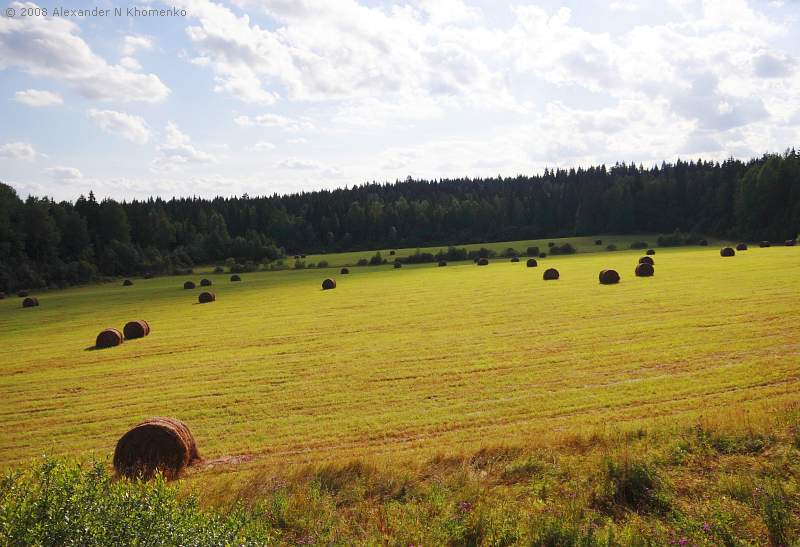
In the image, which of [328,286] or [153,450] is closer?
[153,450]

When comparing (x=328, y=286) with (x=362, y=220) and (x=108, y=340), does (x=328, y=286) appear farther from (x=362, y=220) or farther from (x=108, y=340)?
(x=362, y=220)

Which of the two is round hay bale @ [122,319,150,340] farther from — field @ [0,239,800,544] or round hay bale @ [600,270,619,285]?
round hay bale @ [600,270,619,285]

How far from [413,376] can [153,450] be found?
28.3 ft

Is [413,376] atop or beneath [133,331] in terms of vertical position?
beneath

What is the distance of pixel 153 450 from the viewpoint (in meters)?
11.7

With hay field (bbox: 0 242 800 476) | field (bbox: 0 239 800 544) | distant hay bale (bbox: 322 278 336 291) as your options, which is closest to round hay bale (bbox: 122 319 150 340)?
hay field (bbox: 0 242 800 476)

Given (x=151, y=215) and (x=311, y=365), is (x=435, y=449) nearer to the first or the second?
(x=311, y=365)

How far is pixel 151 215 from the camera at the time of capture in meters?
127

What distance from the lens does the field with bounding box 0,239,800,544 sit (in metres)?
12.6

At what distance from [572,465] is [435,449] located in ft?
9.70

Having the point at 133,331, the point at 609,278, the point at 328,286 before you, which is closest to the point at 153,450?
the point at 133,331

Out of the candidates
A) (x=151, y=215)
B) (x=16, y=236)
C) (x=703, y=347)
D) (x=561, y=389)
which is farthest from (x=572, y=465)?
(x=151, y=215)

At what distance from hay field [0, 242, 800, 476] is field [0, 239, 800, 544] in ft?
0.28

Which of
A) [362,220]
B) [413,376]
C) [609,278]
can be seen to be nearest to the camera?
[413,376]
